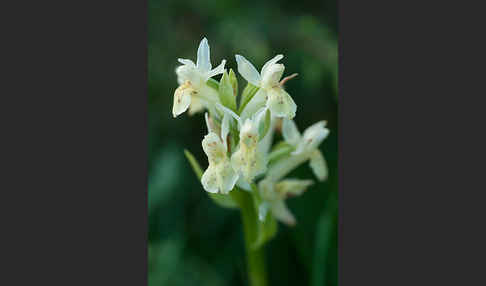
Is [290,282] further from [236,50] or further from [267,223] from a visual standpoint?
[236,50]

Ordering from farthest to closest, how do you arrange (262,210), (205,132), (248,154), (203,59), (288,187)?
(205,132)
(288,187)
(262,210)
(203,59)
(248,154)

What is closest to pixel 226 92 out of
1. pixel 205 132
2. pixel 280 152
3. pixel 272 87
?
pixel 272 87

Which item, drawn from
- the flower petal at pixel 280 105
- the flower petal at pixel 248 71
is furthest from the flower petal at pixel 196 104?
the flower petal at pixel 280 105

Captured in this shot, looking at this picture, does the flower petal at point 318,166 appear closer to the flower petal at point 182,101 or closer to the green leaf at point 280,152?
the green leaf at point 280,152

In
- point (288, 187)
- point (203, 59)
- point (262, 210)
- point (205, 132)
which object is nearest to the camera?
point (203, 59)

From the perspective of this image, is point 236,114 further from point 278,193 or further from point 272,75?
point 278,193

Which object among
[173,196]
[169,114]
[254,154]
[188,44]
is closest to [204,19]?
[188,44]

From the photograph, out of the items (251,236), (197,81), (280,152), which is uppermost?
(197,81)
